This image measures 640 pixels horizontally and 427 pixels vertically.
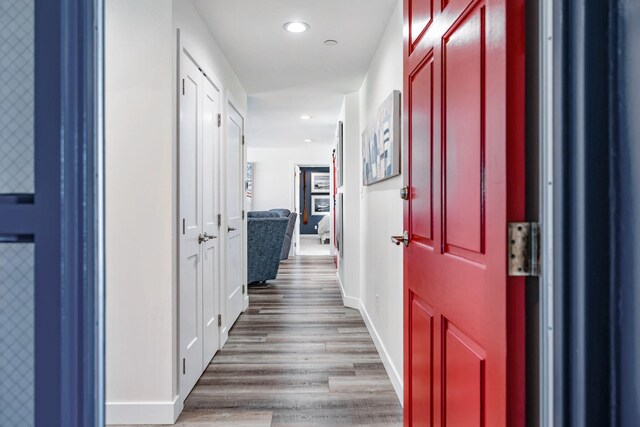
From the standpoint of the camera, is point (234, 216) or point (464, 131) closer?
point (464, 131)

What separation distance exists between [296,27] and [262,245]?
3222 millimetres

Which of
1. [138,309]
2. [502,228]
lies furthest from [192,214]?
[502,228]

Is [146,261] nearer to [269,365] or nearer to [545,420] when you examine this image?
[269,365]

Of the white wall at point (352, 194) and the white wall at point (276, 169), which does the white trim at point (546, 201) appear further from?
the white wall at point (276, 169)

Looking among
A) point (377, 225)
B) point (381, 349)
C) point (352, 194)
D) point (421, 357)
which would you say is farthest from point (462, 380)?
point (352, 194)

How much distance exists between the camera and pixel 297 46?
3096 mm

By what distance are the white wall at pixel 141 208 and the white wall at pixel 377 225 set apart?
4.09 feet

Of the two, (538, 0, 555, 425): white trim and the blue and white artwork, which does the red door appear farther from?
the blue and white artwork

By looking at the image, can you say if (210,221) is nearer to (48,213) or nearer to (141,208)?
(141,208)

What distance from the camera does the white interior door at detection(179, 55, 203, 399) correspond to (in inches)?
87.5

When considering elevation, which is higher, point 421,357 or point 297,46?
point 297,46

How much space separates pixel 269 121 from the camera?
603 cm

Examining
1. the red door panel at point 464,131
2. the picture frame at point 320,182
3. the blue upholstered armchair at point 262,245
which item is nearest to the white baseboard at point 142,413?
the red door panel at point 464,131

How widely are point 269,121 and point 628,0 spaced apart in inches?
221
